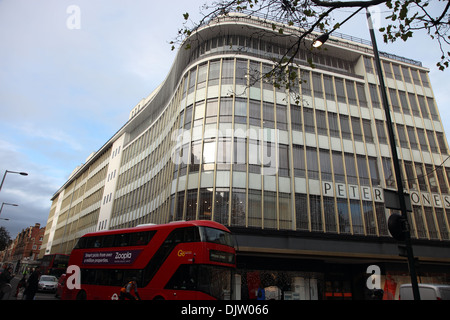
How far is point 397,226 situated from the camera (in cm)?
626

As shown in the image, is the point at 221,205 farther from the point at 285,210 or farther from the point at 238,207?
the point at 285,210

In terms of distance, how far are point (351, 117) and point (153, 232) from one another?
19.9 metres

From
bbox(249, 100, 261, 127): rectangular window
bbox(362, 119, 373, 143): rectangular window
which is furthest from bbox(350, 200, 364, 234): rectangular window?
bbox(249, 100, 261, 127): rectangular window

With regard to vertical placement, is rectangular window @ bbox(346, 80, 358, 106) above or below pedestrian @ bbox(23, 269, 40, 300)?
above

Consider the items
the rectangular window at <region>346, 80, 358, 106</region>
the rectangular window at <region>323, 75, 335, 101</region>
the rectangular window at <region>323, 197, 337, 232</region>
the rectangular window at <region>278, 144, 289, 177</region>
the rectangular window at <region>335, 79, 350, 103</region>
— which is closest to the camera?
the rectangular window at <region>323, 197, 337, 232</region>

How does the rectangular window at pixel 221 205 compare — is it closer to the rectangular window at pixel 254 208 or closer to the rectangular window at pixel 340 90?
the rectangular window at pixel 254 208

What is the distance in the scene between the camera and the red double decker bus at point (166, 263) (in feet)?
34.5

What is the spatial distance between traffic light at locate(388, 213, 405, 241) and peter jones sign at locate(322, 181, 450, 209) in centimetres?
1517

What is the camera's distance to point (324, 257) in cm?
1930

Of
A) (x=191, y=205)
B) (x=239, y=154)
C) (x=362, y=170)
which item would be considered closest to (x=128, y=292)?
(x=191, y=205)

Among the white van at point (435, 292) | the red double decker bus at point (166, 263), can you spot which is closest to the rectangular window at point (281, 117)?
the red double decker bus at point (166, 263)

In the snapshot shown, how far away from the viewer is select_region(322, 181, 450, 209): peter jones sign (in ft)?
70.2

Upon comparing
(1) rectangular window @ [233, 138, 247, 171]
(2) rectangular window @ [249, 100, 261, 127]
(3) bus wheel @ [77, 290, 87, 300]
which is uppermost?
(2) rectangular window @ [249, 100, 261, 127]

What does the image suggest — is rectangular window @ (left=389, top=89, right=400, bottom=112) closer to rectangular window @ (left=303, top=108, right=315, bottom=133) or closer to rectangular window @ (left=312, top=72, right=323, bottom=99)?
rectangular window @ (left=312, top=72, right=323, bottom=99)
